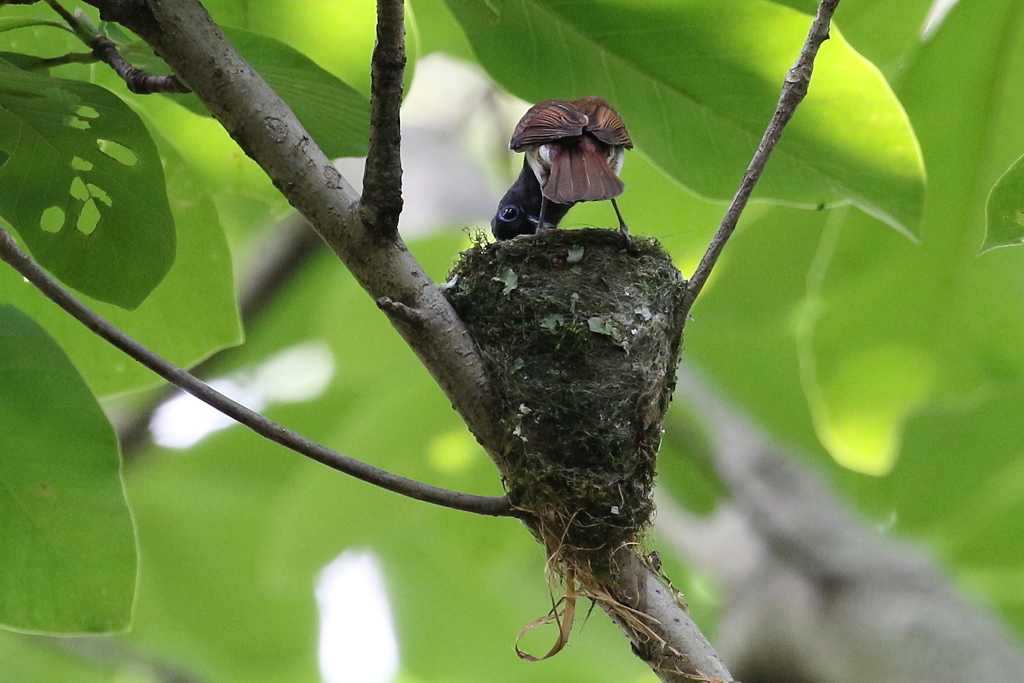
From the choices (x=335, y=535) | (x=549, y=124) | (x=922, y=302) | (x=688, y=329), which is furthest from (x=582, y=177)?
(x=688, y=329)

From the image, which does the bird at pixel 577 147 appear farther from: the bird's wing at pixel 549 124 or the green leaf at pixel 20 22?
the green leaf at pixel 20 22

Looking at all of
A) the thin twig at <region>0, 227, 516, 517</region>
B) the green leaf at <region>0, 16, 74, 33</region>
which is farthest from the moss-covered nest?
the green leaf at <region>0, 16, 74, 33</region>

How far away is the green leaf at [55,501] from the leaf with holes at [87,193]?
17 cm

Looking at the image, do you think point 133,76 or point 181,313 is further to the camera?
point 181,313

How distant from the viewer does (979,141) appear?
84.4 inches

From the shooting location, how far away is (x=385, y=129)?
1.33 meters

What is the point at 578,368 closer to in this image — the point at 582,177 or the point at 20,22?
the point at 582,177

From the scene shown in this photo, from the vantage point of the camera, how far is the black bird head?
116 inches

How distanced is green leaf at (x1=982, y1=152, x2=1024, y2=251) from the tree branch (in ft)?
2.69

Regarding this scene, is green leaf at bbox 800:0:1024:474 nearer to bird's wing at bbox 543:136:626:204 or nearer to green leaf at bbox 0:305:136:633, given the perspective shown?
bird's wing at bbox 543:136:626:204

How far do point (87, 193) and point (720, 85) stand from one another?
4.00ft

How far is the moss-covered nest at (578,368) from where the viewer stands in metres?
1.66

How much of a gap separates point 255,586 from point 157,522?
0.46m

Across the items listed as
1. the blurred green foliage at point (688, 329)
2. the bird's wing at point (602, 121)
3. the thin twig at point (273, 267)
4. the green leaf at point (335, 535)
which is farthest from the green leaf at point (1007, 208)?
the thin twig at point (273, 267)
